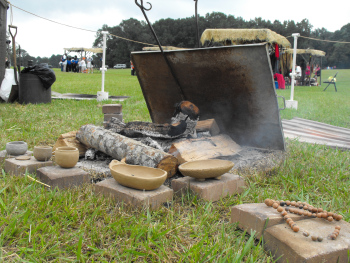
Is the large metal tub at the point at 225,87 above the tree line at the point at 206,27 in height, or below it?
below

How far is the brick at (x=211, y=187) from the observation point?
6.85ft

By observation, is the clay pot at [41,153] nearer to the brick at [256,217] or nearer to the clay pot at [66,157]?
the clay pot at [66,157]

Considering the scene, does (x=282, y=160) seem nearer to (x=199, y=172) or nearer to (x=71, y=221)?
(x=199, y=172)

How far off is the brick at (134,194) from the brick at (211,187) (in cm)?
16

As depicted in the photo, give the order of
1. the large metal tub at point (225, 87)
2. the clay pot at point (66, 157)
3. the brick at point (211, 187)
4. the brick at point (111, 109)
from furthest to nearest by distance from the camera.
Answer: the brick at point (111, 109) < the large metal tub at point (225, 87) < the clay pot at point (66, 157) < the brick at point (211, 187)

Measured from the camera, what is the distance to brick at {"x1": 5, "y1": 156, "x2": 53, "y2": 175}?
2.42 metres

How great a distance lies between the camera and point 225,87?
3.26m

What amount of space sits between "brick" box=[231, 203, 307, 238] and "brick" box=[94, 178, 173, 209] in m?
0.46

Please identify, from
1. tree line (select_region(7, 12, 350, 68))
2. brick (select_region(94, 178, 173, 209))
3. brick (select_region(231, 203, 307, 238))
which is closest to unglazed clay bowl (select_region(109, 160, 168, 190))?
brick (select_region(94, 178, 173, 209))

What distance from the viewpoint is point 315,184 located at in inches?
98.6

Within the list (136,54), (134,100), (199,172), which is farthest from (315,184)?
(134,100)

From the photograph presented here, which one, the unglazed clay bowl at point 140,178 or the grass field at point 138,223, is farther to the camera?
the unglazed clay bowl at point 140,178

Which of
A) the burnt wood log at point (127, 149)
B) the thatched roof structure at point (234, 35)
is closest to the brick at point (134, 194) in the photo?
the burnt wood log at point (127, 149)

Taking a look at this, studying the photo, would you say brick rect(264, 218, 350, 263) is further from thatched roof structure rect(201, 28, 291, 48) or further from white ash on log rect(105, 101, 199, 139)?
thatched roof structure rect(201, 28, 291, 48)
